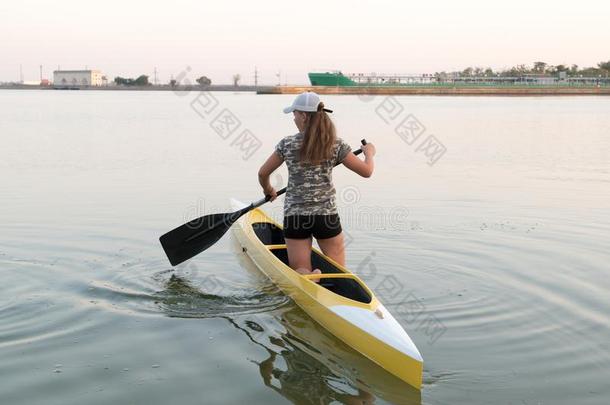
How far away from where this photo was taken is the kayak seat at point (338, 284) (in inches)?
247

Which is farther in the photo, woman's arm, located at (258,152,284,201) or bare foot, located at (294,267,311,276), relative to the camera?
bare foot, located at (294,267,311,276)

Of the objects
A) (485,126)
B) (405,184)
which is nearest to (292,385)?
(405,184)

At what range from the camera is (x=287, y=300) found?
24.1 ft

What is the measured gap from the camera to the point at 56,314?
6.72m

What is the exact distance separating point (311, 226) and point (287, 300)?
1133 mm

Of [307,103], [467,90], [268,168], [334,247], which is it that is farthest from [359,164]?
[467,90]

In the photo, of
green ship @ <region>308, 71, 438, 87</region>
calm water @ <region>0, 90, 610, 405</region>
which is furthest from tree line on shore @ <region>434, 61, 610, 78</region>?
calm water @ <region>0, 90, 610, 405</region>

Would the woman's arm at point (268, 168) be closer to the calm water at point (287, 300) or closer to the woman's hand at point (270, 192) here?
the woman's hand at point (270, 192)

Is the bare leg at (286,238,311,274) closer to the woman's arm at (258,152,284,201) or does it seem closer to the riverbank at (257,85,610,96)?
the woman's arm at (258,152,284,201)

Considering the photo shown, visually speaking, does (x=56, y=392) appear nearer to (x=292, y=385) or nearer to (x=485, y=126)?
(x=292, y=385)

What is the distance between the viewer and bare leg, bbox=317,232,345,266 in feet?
22.5

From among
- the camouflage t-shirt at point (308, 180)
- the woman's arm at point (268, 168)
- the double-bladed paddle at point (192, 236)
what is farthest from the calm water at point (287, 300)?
the woman's arm at point (268, 168)

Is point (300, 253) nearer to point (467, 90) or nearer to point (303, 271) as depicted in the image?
point (303, 271)

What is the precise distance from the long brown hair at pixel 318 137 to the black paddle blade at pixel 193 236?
2480mm
